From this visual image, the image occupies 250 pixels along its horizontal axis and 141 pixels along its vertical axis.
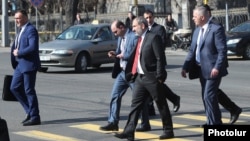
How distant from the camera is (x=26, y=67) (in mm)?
10914

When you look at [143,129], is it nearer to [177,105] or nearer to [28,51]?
[177,105]

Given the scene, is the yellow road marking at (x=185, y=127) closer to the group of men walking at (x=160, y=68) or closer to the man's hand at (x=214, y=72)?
the group of men walking at (x=160, y=68)

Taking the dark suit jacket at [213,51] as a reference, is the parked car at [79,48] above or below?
below

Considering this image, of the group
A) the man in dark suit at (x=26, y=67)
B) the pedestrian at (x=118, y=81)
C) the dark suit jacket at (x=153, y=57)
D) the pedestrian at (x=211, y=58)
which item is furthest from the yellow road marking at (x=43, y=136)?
the pedestrian at (x=211, y=58)

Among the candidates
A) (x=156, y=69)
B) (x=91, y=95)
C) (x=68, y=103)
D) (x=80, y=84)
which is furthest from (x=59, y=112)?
(x=80, y=84)

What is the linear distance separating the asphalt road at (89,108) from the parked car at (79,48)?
0.38 meters

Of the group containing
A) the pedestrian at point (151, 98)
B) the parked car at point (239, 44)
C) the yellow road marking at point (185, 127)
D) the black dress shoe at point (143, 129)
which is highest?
the pedestrian at point (151, 98)

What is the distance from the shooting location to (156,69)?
30.4ft

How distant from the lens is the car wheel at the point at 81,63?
69.2 feet

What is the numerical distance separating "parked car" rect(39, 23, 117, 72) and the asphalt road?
377 millimetres

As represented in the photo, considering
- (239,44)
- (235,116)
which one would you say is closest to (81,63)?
(239,44)

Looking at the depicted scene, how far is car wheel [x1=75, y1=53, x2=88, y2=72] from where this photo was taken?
21.1 metres

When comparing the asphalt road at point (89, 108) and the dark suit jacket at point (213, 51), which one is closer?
the dark suit jacket at point (213, 51)

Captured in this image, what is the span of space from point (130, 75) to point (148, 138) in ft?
3.23
